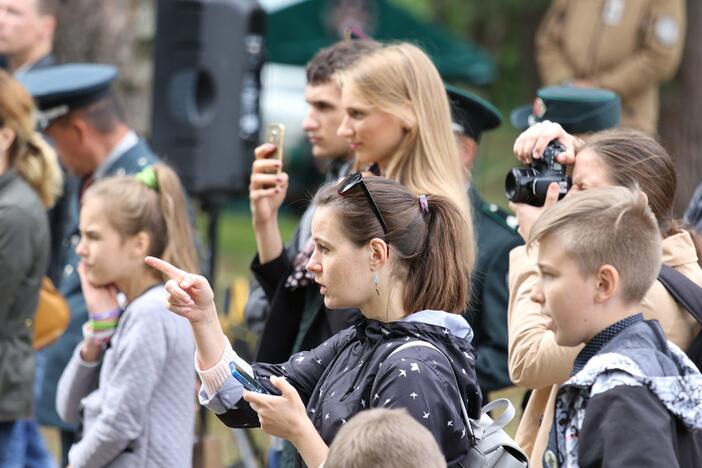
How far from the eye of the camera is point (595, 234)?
2684 millimetres

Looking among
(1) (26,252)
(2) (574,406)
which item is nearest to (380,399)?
(2) (574,406)

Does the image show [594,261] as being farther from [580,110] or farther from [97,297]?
[97,297]

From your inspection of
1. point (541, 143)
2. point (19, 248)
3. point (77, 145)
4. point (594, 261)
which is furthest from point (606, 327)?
point (77, 145)

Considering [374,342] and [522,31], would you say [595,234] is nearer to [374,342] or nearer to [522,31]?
[374,342]

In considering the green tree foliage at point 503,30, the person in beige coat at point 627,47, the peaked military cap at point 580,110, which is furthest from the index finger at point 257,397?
the green tree foliage at point 503,30

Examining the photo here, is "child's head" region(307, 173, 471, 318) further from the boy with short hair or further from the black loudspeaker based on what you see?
the black loudspeaker

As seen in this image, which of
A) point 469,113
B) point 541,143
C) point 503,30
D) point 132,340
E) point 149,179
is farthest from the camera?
point 503,30

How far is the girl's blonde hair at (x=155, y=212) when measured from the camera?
4215 millimetres

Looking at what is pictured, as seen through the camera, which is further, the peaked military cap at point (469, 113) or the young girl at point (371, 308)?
the peaked military cap at point (469, 113)

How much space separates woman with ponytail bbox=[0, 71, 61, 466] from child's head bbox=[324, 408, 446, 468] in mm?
2651

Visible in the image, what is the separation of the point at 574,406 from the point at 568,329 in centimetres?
17

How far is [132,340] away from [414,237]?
130 cm

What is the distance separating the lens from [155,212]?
4281 mm

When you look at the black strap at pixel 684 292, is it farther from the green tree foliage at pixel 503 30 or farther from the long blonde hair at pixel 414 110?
the green tree foliage at pixel 503 30
